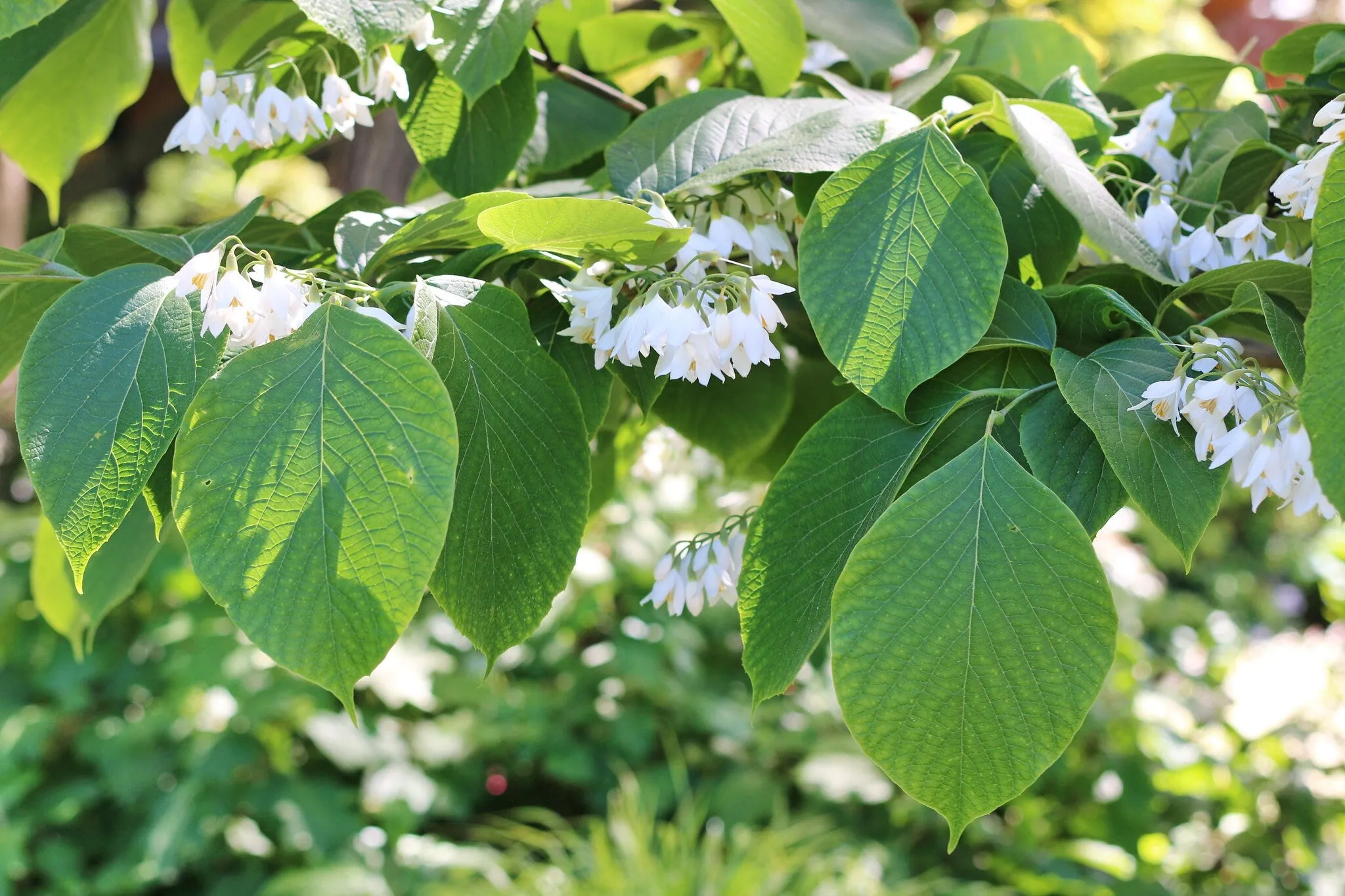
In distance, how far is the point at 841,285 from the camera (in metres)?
0.32

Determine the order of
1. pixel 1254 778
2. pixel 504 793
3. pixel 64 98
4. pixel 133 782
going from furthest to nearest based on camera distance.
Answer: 1. pixel 504 793
2. pixel 1254 778
3. pixel 133 782
4. pixel 64 98

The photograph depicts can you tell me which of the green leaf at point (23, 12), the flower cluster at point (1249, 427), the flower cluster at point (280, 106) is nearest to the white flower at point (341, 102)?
the flower cluster at point (280, 106)

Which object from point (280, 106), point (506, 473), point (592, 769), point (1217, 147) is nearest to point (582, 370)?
point (506, 473)

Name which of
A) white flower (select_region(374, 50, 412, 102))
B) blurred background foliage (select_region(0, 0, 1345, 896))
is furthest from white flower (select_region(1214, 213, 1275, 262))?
blurred background foliage (select_region(0, 0, 1345, 896))

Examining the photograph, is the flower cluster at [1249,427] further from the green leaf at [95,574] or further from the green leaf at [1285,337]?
the green leaf at [95,574]

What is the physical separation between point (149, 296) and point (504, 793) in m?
1.72

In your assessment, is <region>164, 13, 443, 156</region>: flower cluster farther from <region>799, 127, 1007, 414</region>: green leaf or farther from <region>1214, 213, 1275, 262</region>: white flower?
<region>1214, 213, 1275, 262</region>: white flower

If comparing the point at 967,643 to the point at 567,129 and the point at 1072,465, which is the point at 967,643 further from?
the point at 567,129

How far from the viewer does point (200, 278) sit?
0.32 meters

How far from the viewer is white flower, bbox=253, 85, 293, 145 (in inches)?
16.6

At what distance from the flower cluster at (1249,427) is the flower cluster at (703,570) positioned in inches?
6.7

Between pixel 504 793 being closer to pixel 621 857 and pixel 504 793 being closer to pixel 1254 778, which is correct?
pixel 621 857

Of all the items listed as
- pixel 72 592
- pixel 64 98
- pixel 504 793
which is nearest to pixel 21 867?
pixel 504 793

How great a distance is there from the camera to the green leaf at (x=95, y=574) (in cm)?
44
